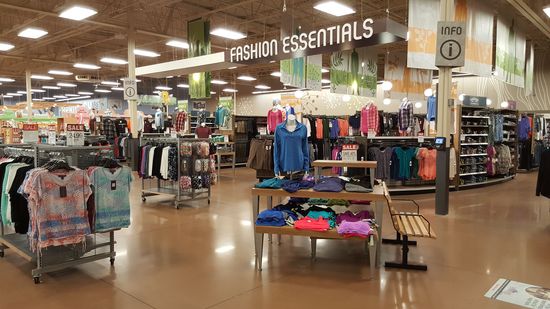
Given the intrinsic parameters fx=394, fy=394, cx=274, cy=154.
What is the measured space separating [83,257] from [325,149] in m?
9.03

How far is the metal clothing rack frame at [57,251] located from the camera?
3965mm

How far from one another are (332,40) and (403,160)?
3855 mm

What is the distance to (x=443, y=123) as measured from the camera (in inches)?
277

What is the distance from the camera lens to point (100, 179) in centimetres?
419

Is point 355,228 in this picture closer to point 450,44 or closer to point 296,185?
point 296,185

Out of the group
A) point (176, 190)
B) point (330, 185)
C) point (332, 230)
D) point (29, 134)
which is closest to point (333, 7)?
point (176, 190)

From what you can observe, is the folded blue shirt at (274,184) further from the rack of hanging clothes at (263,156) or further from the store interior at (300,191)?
the rack of hanging clothes at (263,156)

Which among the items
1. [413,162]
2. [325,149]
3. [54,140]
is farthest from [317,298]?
[325,149]

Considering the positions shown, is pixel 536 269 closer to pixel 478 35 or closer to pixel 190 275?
pixel 190 275

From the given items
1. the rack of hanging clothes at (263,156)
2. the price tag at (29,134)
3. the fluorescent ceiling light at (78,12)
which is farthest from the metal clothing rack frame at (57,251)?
the rack of hanging clothes at (263,156)

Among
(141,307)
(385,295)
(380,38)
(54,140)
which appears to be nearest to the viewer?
(141,307)

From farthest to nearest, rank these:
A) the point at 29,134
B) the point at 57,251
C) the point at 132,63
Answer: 1. the point at 132,63
2. the point at 29,134
3. the point at 57,251

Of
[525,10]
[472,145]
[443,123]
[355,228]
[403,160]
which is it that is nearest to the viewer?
[355,228]

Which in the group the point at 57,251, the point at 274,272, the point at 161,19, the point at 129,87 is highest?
the point at 161,19
